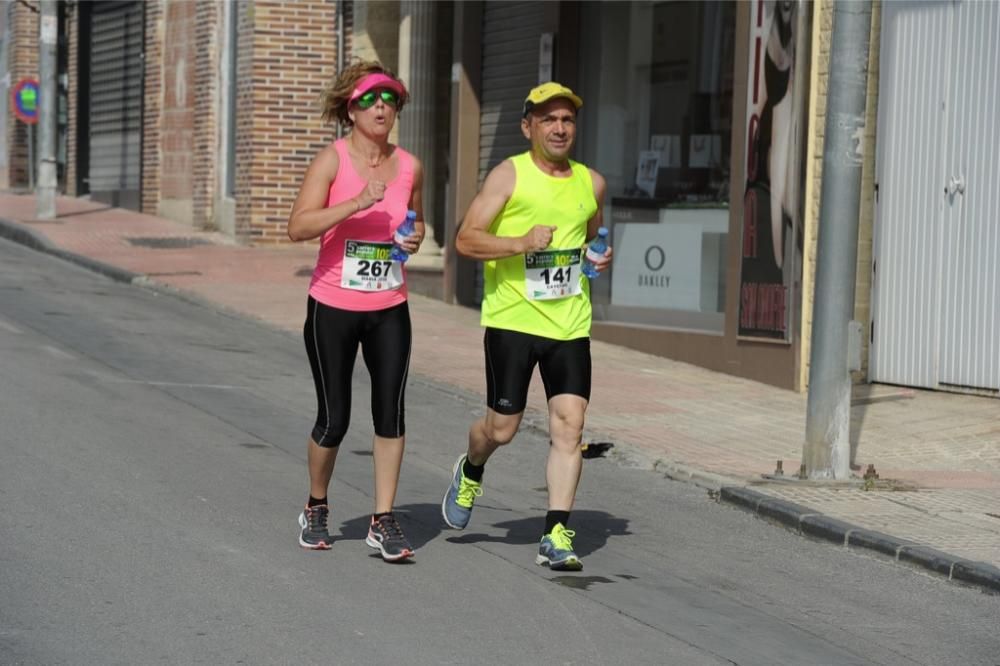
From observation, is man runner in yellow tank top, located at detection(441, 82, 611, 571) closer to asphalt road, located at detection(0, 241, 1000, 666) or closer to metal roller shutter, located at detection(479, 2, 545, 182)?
asphalt road, located at detection(0, 241, 1000, 666)

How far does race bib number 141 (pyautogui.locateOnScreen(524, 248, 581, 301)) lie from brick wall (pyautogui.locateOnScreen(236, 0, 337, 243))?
17282mm

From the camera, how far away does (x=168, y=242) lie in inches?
960

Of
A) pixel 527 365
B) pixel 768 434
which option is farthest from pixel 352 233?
pixel 768 434

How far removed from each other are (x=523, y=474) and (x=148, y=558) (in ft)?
11.8

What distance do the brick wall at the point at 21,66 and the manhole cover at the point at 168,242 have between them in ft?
38.1

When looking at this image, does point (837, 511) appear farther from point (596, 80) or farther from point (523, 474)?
point (596, 80)

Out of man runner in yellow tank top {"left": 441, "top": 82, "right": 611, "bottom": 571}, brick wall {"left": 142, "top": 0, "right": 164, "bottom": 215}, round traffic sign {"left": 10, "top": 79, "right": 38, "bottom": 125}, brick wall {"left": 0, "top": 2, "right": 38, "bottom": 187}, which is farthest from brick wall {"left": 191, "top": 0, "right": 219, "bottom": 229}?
man runner in yellow tank top {"left": 441, "top": 82, "right": 611, "bottom": 571}

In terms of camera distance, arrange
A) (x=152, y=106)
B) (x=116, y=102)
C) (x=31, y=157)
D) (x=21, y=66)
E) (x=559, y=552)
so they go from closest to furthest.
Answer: (x=559, y=552) < (x=152, y=106) < (x=116, y=102) < (x=31, y=157) < (x=21, y=66)

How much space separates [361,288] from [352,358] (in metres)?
0.32

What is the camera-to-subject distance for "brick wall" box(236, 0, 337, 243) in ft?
79.9

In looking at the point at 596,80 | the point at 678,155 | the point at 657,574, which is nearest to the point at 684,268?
the point at 678,155

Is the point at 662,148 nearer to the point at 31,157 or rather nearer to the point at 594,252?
the point at 594,252

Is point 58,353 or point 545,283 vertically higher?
point 545,283

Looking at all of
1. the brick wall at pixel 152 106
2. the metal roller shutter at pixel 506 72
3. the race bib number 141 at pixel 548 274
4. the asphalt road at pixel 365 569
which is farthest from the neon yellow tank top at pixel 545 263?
the brick wall at pixel 152 106
